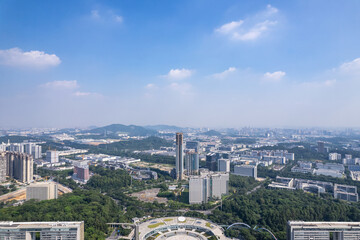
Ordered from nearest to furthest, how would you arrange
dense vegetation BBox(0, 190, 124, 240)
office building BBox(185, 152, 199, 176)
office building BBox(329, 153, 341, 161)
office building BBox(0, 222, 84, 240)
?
office building BBox(0, 222, 84, 240) < dense vegetation BBox(0, 190, 124, 240) < office building BBox(185, 152, 199, 176) < office building BBox(329, 153, 341, 161)

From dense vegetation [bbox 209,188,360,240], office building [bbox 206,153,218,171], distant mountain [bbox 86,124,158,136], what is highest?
distant mountain [bbox 86,124,158,136]

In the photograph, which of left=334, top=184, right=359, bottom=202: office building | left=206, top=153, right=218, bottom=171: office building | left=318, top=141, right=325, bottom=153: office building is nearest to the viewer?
left=334, top=184, right=359, bottom=202: office building

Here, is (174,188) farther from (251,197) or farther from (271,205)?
(271,205)

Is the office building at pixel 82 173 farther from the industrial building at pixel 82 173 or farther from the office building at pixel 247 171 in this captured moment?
the office building at pixel 247 171

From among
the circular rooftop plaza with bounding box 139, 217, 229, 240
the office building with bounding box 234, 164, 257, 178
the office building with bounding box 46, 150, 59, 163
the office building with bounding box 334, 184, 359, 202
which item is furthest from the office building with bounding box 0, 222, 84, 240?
the office building with bounding box 46, 150, 59, 163

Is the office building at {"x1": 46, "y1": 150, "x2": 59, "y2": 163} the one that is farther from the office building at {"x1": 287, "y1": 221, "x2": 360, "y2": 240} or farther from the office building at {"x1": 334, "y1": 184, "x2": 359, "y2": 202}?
the office building at {"x1": 334, "y1": 184, "x2": 359, "y2": 202}

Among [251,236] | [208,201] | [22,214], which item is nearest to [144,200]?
[208,201]

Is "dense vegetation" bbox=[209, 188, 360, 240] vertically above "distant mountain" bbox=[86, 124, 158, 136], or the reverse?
"distant mountain" bbox=[86, 124, 158, 136]
